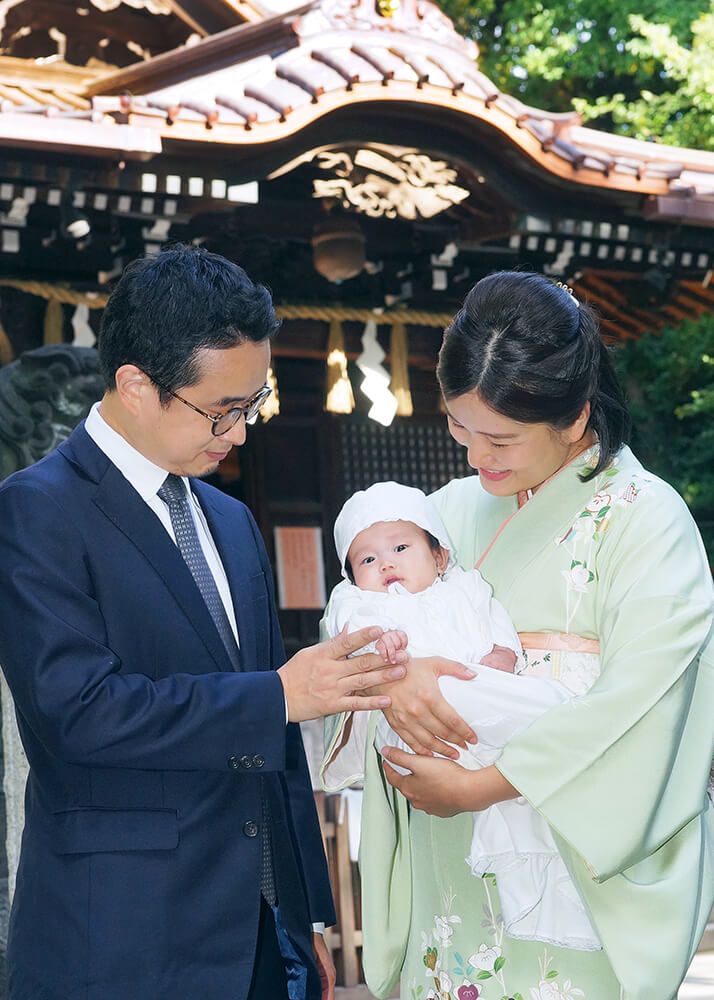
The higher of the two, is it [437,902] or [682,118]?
[437,902]

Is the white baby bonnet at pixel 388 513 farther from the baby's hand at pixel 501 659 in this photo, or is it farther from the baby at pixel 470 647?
Result: the baby's hand at pixel 501 659

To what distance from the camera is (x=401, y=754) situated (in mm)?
2619

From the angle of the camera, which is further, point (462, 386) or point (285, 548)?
point (285, 548)

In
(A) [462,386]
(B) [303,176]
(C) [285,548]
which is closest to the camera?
(A) [462,386]

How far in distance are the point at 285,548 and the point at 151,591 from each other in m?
6.25

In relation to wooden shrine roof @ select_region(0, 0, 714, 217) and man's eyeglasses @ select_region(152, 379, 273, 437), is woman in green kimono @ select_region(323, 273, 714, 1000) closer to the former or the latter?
man's eyeglasses @ select_region(152, 379, 273, 437)

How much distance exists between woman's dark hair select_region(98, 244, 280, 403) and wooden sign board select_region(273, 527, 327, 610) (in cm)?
611

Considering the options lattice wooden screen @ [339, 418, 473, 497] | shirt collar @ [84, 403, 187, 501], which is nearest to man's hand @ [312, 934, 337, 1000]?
shirt collar @ [84, 403, 187, 501]

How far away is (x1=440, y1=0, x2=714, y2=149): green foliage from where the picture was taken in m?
15.0

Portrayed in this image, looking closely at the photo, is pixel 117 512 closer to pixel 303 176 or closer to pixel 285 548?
pixel 303 176

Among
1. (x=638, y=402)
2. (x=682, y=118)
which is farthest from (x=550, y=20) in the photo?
(x=638, y=402)

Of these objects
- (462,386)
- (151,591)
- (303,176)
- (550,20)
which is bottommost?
(550,20)

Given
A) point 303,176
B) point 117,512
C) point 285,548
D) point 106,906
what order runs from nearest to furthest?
1. point 106,906
2. point 117,512
3. point 303,176
4. point 285,548

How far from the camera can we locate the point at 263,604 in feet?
9.39
